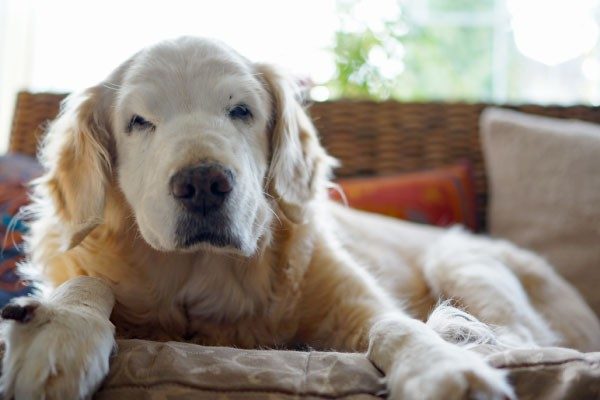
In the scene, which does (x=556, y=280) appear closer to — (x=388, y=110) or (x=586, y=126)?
(x=586, y=126)

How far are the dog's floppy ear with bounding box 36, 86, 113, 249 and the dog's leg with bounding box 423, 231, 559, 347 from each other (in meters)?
1.17

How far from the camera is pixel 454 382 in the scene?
3.23 feet

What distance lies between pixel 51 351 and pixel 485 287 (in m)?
1.44

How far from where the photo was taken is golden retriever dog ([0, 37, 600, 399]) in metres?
1.38

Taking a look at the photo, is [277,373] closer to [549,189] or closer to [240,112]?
[240,112]

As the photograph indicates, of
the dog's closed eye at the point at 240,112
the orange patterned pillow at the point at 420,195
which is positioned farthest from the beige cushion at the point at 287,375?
the orange patterned pillow at the point at 420,195

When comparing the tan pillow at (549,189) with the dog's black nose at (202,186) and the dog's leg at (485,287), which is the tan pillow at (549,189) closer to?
the dog's leg at (485,287)

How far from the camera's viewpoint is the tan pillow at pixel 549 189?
2.50 metres

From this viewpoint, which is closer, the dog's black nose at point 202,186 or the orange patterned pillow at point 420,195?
the dog's black nose at point 202,186

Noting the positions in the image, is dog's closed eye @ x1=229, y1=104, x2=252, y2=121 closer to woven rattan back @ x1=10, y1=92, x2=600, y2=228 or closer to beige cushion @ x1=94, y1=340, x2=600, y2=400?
beige cushion @ x1=94, y1=340, x2=600, y2=400

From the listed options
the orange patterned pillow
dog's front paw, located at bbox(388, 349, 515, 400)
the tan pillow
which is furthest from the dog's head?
the tan pillow

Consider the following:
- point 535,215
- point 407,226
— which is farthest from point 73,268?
point 535,215

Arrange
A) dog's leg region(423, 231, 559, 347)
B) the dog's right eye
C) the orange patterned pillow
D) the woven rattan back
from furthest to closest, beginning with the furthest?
the woven rattan back < the orange patterned pillow < dog's leg region(423, 231, 559, 347) < the dog's right eye

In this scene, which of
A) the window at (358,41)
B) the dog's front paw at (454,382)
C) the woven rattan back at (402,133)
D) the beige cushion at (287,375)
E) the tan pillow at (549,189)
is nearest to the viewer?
the dog's front paw at (454,382)
